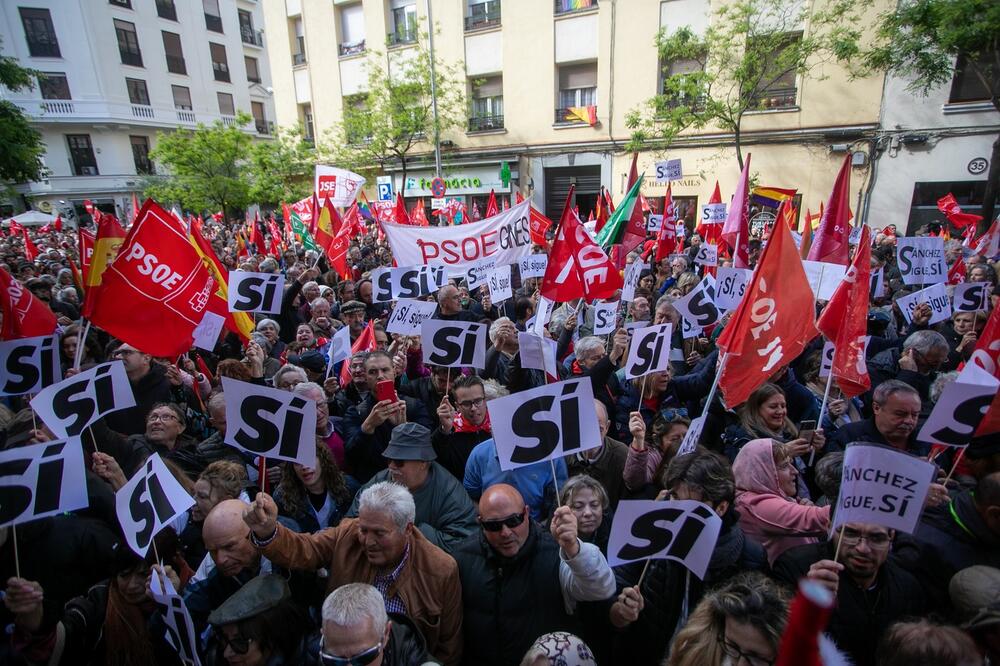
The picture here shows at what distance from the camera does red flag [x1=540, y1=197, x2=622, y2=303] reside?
5.65m

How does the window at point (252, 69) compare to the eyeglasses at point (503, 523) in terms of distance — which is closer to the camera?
the eyeglasses at point (503, 523)

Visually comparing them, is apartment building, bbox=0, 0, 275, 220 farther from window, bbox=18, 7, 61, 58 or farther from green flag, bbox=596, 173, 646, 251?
green flag, bbox=596, 173, 646, 251

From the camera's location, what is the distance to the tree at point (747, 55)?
16.7m

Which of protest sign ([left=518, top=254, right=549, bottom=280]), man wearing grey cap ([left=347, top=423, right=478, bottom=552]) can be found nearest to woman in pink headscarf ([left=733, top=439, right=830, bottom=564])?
man wearing grey cap ([left=347, top=423, right=478, bottom=552])

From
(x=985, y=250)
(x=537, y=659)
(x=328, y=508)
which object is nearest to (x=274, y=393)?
(x=328, y=508)

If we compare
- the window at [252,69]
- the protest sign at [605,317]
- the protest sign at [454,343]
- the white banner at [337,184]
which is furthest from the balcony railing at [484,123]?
the window at [252,69]

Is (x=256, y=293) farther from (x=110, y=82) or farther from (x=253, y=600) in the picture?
(x=110, y=82)

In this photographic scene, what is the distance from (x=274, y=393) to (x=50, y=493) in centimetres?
109

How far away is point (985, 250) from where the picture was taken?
312 inches

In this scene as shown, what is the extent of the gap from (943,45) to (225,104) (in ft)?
149

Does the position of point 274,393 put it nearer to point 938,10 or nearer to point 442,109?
point 938,10

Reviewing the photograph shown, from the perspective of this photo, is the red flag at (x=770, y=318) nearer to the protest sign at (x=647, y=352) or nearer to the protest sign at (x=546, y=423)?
the protest sign at (x=647, y=352)

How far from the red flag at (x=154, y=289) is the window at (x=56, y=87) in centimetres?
4185

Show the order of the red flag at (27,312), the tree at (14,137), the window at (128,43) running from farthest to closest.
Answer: the window at (128,43) → the tree at (14,137) → the red flag at (27,312)
